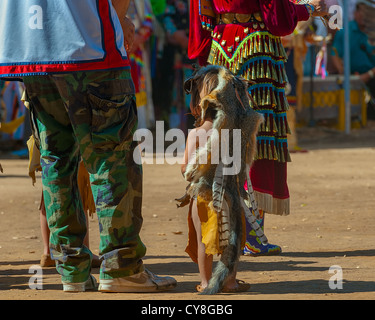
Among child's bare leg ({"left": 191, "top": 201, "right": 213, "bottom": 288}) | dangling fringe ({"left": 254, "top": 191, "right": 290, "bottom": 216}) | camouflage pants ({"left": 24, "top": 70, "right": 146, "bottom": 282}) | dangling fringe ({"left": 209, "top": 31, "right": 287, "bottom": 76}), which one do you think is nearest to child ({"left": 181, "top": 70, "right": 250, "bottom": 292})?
child's bare leg ({"left": 191, "top": 201, "right": 213, "bottom": 288})

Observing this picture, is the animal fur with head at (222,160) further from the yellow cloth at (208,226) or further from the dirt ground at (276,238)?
the dirt ground at (276,238)

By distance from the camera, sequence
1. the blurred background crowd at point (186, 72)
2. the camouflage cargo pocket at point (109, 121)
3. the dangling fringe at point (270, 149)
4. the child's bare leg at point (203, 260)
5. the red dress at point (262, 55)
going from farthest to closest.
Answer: the blurred background crowd at point (186, 72) < the dangling fringe at point (270, 149) < the red dress at point (262, 55) < the child's bare leg at point (203, 260) < the camouflage cargo pocket at point (109, 121)

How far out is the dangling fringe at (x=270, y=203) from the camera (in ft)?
16.5

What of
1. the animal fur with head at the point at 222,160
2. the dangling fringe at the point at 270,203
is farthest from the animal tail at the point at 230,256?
the dangling fringe at the point at 270,203

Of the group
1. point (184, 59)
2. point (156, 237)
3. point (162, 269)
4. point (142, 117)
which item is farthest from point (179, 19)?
point (162, 269)

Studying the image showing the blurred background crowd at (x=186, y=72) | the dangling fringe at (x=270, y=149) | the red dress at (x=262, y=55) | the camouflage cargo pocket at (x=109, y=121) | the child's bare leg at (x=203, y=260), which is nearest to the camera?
the camouflage cargo pocket at (x=109, y=121)

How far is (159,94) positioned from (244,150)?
335 inches

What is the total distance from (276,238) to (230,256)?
5.31 feet

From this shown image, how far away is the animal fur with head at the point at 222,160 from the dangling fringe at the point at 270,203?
3.25 ft

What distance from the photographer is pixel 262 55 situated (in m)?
4.90

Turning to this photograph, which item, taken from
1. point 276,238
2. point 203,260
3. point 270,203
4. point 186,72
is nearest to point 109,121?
point 203,260

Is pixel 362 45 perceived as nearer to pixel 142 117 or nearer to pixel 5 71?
pixel 142 117

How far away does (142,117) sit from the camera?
11367mm

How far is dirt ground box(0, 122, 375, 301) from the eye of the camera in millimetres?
3930
